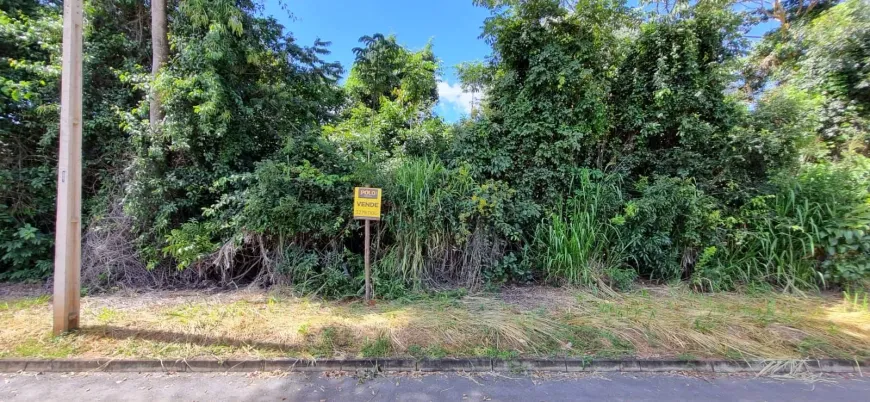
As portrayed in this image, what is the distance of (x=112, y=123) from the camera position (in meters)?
5.60

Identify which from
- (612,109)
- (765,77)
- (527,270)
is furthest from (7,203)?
(765,77)

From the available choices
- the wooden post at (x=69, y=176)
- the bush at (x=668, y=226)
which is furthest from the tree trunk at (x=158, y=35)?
the bush at (x=668, y=226)

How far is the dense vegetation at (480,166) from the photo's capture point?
5078 mm

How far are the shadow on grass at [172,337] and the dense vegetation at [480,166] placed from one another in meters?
1.41

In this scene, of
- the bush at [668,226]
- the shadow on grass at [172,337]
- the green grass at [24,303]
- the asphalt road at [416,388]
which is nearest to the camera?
the asphalt road at [416,388]

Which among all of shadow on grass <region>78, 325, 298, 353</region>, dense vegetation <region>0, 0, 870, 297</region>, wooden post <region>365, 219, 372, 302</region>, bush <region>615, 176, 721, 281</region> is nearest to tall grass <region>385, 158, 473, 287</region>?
dense vegetation <region>0, 0, 870, 297</region>

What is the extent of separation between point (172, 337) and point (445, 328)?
2796 mm

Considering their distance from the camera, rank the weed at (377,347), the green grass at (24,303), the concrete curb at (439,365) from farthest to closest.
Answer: the green grass at (24,303), the weed at (377,347), the concrete curb at (439,365)

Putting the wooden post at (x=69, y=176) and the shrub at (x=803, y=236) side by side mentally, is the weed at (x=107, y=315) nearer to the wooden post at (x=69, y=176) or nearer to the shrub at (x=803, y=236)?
the wooden post at (x=69, y=176)

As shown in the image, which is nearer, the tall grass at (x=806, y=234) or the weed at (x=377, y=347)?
the weed at (x=377, y=347)

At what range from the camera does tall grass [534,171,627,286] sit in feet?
17.0

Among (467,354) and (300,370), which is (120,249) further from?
(467,354)

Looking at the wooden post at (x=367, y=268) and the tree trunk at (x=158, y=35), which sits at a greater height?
the tree trunk at (x=158, y=35)

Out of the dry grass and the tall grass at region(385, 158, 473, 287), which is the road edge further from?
the tall grass at region(385, 158, 473, 287)
